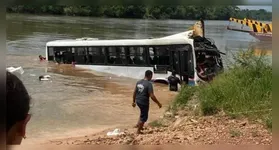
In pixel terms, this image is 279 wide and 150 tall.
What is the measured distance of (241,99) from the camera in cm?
568

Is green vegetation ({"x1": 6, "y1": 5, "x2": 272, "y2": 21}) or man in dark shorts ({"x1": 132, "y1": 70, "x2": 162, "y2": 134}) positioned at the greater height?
green vegetation ({"x1": 6, "y1": 5, "x2": 272, "y2": 21})

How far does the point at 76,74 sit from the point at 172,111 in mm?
8163

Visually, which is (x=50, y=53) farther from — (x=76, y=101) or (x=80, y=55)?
(x=76, y=101)

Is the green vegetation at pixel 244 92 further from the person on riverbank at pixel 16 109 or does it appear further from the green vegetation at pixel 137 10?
→ the person on riverbank at pixel 16 109

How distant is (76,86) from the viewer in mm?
13586

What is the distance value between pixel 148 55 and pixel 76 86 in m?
2.54

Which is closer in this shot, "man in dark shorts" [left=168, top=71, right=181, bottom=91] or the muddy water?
the muddy water

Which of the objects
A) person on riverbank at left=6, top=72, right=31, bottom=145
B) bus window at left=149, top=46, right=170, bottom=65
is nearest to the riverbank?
person on riverbank at left=6, top=72, right=31, bottom=145

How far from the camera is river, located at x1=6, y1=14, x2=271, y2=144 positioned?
813 cm

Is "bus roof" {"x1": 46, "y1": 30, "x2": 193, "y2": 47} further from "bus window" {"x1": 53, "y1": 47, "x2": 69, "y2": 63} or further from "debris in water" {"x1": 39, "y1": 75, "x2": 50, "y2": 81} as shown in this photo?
"debris in water" {"x1": 39, "y1": 75, "x2": 50, "y2": 81}

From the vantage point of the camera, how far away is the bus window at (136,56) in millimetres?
12727

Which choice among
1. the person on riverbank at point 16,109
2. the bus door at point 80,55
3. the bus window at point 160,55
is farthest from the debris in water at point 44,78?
the person on riverbank at point 16,109

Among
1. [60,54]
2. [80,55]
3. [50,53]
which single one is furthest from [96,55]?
[50,53]

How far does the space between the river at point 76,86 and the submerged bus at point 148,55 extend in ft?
1.34
